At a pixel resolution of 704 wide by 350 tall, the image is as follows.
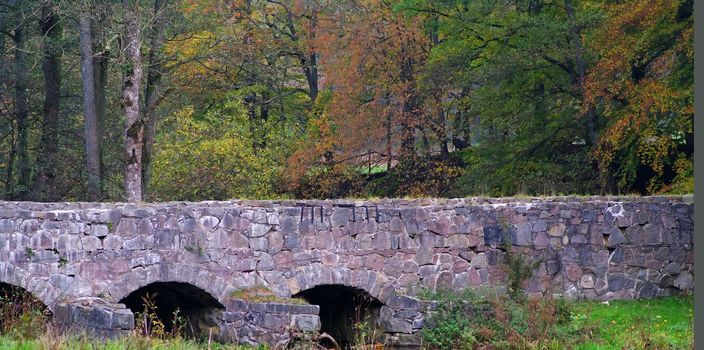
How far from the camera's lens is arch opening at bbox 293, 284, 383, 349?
14.4 metres

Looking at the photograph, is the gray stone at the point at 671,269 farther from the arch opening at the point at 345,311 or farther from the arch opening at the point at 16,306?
the arch opening at the point at 16,306

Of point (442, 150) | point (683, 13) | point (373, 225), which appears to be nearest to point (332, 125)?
point (442, 150)

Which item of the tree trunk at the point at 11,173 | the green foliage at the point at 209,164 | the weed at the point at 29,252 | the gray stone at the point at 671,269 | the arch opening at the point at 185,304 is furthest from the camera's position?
the tree trunk at the point at 11,173

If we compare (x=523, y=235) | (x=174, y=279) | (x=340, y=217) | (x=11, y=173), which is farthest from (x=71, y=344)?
(x=11, y=173)

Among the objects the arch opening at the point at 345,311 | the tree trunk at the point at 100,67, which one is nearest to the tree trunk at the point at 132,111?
the tree trunk at the point at 100,67

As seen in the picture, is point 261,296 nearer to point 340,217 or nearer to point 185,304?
point 340,217

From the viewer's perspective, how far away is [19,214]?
12.1 meters

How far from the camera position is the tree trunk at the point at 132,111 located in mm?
20172

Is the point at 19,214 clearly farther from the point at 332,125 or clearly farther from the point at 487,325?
the point at 332,125

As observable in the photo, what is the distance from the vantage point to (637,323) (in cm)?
1299

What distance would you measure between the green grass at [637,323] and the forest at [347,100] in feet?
16.5

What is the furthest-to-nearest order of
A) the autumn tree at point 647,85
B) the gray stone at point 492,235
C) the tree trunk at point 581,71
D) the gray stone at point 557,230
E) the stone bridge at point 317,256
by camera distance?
the tree trunk at point 581,71 < the autumn tree at point 647,85 < the gray stone at point 557,230 < the gray stone at point 492,235 < the stone bridge at point 317,256

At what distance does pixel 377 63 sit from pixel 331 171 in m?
3.23

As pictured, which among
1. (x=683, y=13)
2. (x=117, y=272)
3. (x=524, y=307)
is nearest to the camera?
(x=117, y=272)
